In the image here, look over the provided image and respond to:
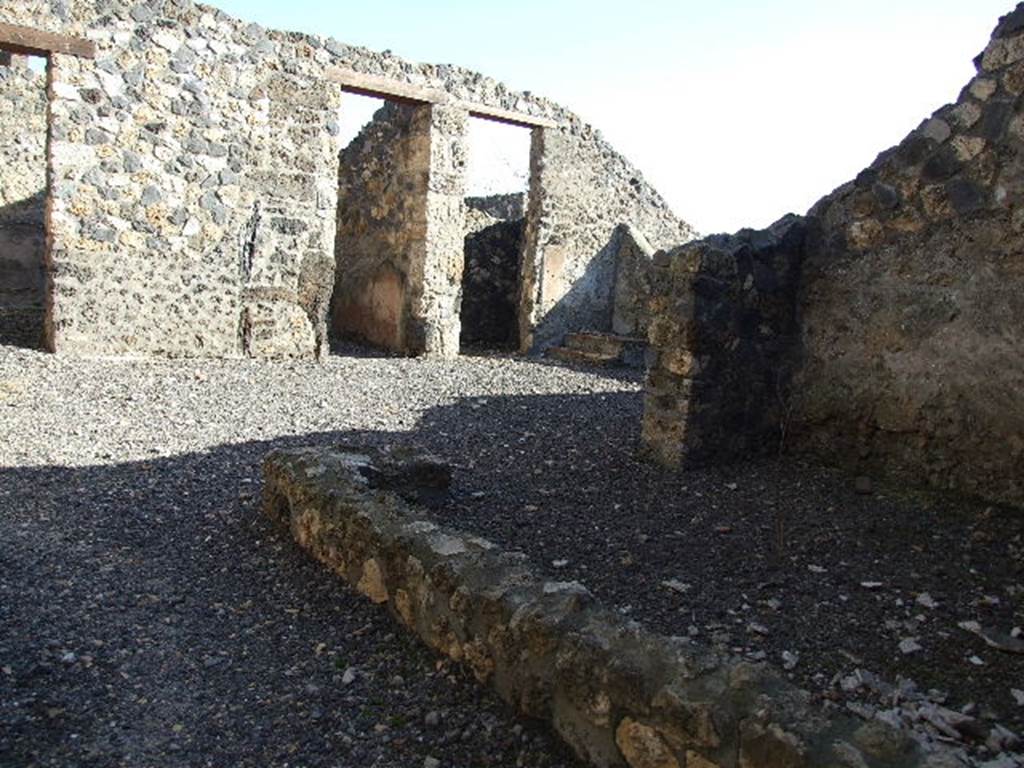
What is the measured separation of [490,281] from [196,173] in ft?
16.4

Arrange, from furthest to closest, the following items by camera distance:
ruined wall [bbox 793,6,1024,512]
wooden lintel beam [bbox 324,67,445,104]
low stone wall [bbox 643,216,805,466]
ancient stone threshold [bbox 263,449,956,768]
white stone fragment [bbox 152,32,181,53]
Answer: wooden lintel beam [bbox 324,67,445,104] → white stone fragment [bbox 152,32,181,53] → low stone wall [bbox 643,216,805,466] → ruined wall [bbox 793,6,1024,512] → ancient stone threshold [bbox 263,449,956,768]

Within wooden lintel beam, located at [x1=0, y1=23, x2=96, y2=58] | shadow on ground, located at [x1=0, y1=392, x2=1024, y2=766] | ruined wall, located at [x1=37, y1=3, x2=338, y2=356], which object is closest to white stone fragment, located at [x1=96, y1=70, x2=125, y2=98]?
ruined wall, located at [x1=37, y1=3, x2=338, y2=356]

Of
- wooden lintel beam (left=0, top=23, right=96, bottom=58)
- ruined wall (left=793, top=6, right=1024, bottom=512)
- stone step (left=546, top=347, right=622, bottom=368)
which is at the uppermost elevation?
wooden lintel beam (left=0, top=23, right=96, bottom=58)

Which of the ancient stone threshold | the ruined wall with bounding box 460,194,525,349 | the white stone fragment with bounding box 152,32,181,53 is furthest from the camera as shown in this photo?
the ruined wall with bounding box 460,194,525,349

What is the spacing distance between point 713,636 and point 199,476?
3.03 meters

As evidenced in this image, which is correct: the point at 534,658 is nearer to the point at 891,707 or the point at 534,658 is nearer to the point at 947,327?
the point at 891,707

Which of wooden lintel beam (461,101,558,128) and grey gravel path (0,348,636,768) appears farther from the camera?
wooden lintel beam (461,101,558,128)

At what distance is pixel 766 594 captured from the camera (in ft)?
10.3

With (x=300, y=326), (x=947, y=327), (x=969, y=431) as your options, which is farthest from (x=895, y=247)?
(x=300, y=326)

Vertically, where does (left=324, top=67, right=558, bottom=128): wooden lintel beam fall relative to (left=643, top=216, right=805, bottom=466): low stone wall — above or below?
above

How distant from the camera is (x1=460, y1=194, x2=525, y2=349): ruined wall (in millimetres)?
12070

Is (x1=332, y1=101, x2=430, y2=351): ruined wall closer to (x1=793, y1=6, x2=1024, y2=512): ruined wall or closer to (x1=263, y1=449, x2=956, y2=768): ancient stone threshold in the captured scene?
(x1=793, y1=6, x2=1024, y2=512): ruined wall

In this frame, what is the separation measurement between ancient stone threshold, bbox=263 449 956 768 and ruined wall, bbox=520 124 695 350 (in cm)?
774

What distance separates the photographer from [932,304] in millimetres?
4168
